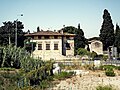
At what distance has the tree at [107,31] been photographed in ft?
219

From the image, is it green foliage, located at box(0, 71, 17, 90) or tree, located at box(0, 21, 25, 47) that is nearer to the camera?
green foliage, located at box(0, 71, 17, 90)

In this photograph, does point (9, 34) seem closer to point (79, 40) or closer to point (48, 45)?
point (48, 45)

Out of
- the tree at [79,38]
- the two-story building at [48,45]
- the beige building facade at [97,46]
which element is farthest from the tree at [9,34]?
the beige building facade at [97,46]

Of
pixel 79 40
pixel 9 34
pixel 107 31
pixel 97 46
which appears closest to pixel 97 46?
pixel 97 46

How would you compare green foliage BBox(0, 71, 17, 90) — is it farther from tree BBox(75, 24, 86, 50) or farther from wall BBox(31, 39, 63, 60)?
tree BBox(75, 24, 86, 50)

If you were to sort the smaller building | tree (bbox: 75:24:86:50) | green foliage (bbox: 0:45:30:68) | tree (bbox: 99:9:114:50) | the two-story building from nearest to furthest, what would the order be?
green foliage (bbox: 0:45:30:68) < the two-story building < tree (bbox: 99:9:114:50) < the smaller building < tree (bbox: 75:24:86:50)

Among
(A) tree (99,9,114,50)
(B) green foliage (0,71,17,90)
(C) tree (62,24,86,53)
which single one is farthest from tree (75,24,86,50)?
(B) green foliage (0,71,17,90)

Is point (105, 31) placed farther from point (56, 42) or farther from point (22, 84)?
point (22, 84)

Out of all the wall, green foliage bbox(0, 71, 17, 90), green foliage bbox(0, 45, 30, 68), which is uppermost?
the wall

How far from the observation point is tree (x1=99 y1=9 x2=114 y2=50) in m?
66.8

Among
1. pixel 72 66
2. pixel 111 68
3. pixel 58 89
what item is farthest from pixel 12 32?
pixel 58 89

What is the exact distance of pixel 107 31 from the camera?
219 ft

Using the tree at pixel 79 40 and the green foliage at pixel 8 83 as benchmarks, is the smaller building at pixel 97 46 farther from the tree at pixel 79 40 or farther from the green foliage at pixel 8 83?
the green foliage at pixel 8 83

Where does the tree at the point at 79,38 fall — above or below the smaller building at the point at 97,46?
above
